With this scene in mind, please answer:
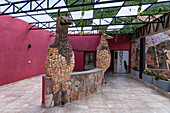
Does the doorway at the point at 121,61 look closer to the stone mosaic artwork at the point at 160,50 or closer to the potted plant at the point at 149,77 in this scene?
the stone mosaic artwork at the point at 160,50

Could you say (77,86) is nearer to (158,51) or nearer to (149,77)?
(149,77)

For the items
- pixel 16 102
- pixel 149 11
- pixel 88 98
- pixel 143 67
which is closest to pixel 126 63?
pixel 143 67

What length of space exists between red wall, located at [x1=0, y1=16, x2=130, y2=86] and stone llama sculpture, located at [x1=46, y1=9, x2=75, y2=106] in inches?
107

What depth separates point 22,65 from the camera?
607 centimetres

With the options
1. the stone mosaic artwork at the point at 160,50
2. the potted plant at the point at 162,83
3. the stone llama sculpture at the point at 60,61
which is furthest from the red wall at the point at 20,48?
the potted plant at the point at 162,83

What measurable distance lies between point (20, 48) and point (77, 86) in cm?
439

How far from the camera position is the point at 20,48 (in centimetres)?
591

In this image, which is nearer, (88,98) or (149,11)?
(88,98)

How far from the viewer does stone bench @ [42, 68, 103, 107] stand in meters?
2.87

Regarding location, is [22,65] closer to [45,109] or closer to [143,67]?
[45,109]

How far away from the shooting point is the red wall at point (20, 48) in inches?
193

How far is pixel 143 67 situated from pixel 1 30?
7975 millimetres

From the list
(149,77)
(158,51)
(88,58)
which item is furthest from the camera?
(88,58)

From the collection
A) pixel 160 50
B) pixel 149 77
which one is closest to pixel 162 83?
pixel 149 77
